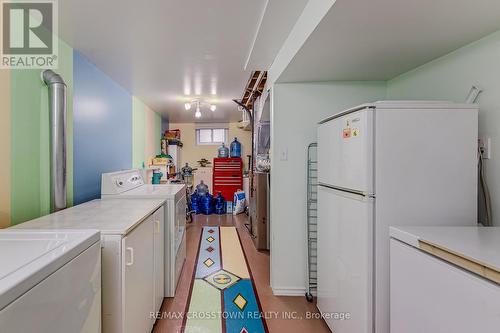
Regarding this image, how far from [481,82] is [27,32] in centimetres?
288

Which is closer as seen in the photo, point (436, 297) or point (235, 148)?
point (436, 297)

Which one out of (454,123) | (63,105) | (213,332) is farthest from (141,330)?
(454,123)

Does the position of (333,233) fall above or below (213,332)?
above

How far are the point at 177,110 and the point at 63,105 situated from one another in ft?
9.60

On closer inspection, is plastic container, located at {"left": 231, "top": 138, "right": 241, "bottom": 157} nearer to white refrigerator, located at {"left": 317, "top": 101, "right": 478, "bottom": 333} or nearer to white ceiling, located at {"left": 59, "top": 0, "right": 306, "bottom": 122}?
white ceiling, located at {"left": 59, "top": 0, "right": 306, "bottom": 122}

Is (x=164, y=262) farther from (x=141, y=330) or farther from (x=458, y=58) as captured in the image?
(x=458, y=58)

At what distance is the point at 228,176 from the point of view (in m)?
5.92

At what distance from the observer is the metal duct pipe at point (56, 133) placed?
169 centimetres

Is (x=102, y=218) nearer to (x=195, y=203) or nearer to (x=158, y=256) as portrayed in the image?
(x=158, y=256)

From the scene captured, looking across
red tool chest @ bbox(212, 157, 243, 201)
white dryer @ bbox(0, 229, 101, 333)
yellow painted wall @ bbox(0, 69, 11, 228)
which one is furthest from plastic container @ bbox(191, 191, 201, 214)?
white dryer @ bbox(0, 229, 101, 333)

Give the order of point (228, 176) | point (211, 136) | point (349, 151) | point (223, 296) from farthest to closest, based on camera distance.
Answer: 1. point (211, 136)
2. point (228, 176)
3. point (223, 296)
4. point (349, 151)

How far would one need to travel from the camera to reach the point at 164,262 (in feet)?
7.20

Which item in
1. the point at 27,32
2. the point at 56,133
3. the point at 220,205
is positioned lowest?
the point at 220,205

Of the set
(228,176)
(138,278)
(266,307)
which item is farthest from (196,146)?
(138,278)
